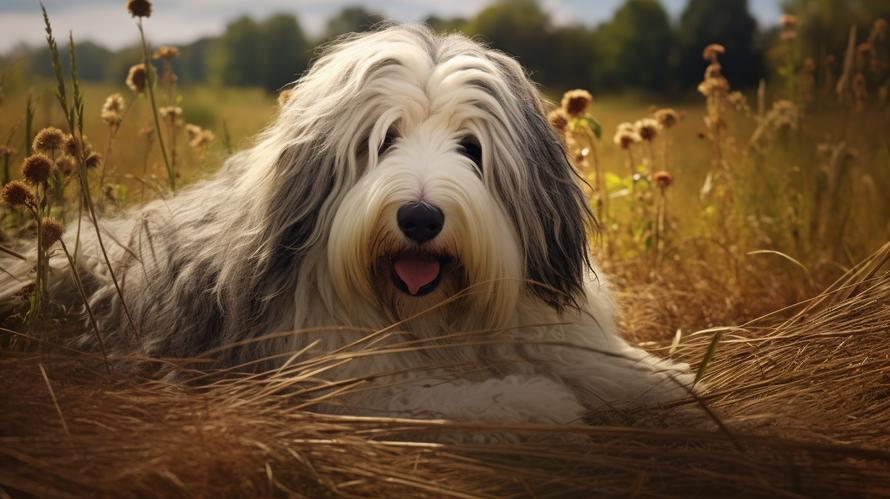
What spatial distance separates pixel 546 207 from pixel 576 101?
1.47 metres

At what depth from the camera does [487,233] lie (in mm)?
2646

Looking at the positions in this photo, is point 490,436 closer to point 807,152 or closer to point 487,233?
point 487,233

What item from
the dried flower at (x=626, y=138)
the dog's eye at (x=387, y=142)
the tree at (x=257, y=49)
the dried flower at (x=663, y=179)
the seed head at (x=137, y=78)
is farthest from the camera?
the tree at (x=257, y=49)

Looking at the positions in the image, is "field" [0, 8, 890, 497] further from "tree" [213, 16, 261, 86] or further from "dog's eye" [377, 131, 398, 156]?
"tree" [213, 16, 261, 86]

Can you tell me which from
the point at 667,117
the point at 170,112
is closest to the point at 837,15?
the point at 667,117

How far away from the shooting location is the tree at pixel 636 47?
28734 mm

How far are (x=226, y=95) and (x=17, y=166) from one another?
20.8 metres

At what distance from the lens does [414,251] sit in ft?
8.56

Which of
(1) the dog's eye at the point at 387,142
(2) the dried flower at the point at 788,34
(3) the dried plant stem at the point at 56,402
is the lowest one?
(3) the dried plant stem at the point at 56,402

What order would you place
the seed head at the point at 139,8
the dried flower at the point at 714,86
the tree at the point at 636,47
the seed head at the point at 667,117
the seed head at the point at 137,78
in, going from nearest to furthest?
the seed head at the point at 139,8 < the seed head at the point at 137,78 < the seed head at the point at 667,117 < the dried flower at the point at 714,86 < the tree at the point at 636,47

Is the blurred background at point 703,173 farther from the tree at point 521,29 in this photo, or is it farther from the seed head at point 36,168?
the tree at point 521,29

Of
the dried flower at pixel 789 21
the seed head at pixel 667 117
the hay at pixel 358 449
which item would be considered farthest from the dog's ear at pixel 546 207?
the dried flower at pixel 789 21

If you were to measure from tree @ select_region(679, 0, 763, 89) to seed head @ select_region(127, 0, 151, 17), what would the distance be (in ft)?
56.3

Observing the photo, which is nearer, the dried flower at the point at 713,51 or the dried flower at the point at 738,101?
Result: the dried flower at the point at 713,51
